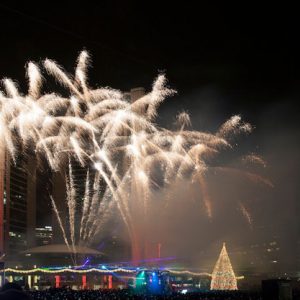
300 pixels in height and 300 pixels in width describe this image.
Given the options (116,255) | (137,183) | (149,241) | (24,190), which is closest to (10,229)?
(24,190)

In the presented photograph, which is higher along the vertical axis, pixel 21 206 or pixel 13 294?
pixel 21 206

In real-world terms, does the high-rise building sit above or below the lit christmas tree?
above

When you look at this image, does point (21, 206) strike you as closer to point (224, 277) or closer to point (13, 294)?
point (224, 277)

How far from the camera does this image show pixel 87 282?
51562mm

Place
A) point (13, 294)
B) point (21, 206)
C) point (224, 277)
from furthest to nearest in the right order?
1. point (21, 206)
2. point (224, 277)
3. point (13, 294)

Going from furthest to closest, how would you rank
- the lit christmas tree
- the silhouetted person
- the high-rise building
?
the high-rise building < the lit christmas tree < the silhouetted person

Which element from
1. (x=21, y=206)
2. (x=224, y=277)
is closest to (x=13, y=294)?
(x=224, y=277)

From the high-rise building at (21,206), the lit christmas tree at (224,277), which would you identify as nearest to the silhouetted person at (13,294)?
the lit christmas tree at (224,277)

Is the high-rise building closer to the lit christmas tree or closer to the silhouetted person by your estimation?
the lit christmas tree

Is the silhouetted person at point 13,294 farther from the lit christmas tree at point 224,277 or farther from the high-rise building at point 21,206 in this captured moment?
the high-rise building at point 21,206

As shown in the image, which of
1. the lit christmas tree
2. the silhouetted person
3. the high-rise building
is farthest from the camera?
the high-rise building

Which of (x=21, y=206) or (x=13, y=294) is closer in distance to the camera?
(x=13, y=294)

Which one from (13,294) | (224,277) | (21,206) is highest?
(21,206)

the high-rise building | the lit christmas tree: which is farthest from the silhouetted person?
the high-rise building
